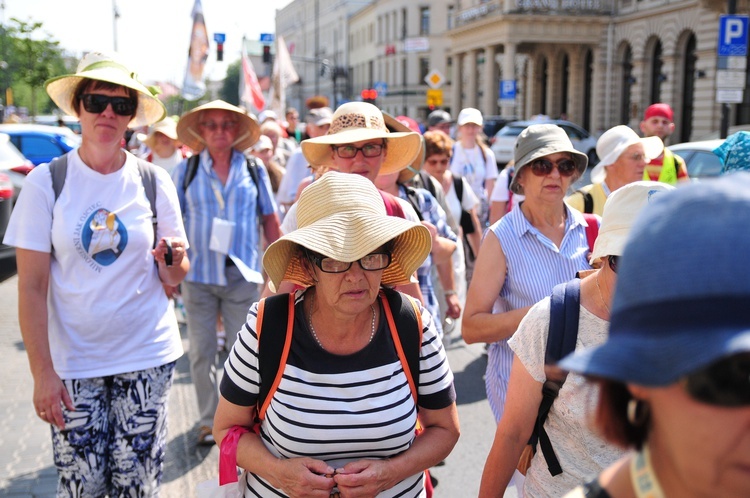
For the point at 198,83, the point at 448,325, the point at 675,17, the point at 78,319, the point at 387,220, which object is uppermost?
the point at 675,17

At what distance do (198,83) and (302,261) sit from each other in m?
14.2

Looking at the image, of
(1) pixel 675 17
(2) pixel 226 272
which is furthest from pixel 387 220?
(1) pixel 675 17

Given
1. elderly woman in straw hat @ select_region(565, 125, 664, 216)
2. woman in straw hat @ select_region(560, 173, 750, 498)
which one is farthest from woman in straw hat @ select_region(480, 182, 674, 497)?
elderly woman in straw hat @ select_region(565, 125, 664, 216)

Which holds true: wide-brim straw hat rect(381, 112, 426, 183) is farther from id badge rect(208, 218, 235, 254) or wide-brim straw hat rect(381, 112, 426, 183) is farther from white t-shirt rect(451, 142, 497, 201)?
white t-shirt rect(451, 142, 497, 201)

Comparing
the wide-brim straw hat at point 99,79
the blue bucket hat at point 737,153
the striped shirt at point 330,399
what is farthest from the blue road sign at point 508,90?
the striped shirt at point 330,399

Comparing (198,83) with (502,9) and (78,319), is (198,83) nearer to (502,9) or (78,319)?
(78,319)

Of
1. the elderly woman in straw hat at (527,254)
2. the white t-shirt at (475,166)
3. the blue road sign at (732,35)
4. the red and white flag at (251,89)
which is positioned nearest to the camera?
the elderly woman in straw hat at (527,254)

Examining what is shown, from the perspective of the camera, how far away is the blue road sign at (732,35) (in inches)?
512

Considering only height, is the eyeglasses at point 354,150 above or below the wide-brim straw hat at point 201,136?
below

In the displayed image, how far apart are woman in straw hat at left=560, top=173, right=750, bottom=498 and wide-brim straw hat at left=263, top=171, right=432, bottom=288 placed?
1.43m

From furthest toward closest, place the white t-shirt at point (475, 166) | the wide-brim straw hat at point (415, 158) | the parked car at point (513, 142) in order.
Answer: the parked car at point (513, 142) < the white t-shirt at point (475, 166) < the wide-brim straw hat at point (415, 158)

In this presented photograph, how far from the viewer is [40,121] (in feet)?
140

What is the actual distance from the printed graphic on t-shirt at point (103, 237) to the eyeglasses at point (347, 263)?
1.14 meters

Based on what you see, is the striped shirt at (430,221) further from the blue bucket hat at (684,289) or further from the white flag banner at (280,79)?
the white flag banner at (280,79)
